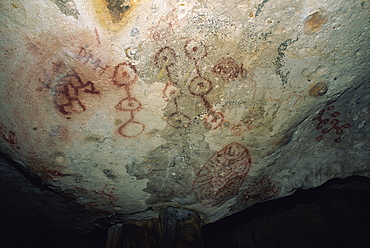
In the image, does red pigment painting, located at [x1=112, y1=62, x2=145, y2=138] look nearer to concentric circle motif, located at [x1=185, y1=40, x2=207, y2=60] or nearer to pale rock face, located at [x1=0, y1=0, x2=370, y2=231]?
pale rock face, located at [x1=0, y1=0, x2=370, y2=231]

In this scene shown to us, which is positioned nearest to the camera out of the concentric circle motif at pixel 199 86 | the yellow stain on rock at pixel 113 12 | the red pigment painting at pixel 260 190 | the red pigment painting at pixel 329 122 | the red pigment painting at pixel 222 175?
the yellow stain on rock at pixel 113 12

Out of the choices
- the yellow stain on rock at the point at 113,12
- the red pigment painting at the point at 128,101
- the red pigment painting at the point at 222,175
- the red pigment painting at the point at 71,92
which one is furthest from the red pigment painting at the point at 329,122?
the red pigment painting at the point at 71,92

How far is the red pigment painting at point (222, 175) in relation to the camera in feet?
5.08

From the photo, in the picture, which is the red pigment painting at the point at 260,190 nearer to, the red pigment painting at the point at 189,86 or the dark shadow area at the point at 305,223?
the red pigment painting at the point at 189,86

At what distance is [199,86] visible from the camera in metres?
1.19

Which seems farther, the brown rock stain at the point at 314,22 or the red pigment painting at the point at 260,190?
the red pigment painting at the point at 260,190

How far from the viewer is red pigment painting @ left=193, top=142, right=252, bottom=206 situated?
5.08ft

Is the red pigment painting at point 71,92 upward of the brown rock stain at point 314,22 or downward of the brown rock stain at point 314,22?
downward

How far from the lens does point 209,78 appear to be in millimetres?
1168

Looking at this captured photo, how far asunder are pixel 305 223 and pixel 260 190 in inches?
83.9

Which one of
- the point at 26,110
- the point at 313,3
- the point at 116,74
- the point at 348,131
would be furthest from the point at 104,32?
the point at 348,131

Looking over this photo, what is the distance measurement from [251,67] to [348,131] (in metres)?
1.01

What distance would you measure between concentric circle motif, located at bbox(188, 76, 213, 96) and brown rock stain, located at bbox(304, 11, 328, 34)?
529 millimetres

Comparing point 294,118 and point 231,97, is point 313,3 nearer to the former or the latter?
point 231,97
